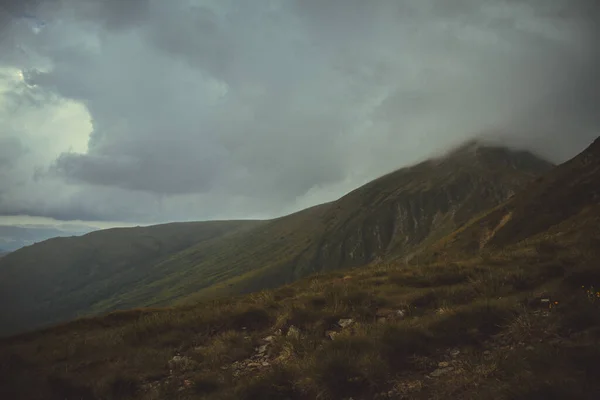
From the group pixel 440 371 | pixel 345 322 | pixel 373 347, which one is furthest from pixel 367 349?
pixel 345 322

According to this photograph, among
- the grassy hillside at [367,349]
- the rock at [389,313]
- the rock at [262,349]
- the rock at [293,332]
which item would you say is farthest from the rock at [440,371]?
the rock at [262,349]

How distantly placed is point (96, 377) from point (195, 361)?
94.3 inches

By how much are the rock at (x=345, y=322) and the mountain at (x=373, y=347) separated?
0.20ft

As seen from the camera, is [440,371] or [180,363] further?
[180,363]

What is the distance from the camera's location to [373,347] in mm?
7738

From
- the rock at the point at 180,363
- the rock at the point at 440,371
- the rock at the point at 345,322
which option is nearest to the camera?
the rock at the point at 440,371

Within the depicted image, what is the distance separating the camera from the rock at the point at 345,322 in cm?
1019

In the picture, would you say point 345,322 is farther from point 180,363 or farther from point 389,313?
point 180,363

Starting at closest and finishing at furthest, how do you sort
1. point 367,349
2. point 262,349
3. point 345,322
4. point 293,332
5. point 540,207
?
point 367,349 → point 262,349 → point 293,332 → point 345,322 → point 540,207

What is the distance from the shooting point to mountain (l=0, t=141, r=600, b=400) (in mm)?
6258

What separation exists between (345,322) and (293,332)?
1.52 m

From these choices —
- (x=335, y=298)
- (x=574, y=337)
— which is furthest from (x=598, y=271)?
(x=335, y=298)

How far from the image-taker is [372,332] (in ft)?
28.1

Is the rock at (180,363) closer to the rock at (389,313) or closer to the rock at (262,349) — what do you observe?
the rock at (262,349)
